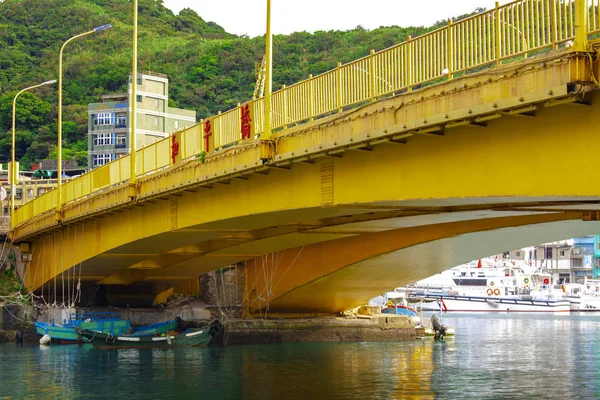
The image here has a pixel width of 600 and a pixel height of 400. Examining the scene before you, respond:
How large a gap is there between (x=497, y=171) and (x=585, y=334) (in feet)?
159

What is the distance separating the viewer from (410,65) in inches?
903

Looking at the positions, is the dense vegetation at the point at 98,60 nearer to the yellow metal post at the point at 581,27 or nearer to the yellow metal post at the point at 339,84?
the yellow metal post at the point at 339,84

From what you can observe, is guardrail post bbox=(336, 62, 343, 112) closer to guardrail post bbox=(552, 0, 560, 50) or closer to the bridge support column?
guardrail post bbox=(552, 0, 560, 50)

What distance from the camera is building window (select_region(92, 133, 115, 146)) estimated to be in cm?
12075

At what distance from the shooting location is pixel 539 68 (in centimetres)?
1759

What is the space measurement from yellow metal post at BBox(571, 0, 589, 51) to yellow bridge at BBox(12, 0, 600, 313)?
27 mm

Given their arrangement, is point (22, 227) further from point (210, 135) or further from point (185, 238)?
point (210, 135)

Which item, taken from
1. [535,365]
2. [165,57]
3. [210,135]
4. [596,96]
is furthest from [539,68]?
[165,57]

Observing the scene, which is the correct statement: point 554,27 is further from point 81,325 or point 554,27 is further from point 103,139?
point 103,139

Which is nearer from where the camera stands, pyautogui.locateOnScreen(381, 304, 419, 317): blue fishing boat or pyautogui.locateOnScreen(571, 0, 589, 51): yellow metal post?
pyautogui.locateOnScreen(571, 0, 589, 51): yellow metal post

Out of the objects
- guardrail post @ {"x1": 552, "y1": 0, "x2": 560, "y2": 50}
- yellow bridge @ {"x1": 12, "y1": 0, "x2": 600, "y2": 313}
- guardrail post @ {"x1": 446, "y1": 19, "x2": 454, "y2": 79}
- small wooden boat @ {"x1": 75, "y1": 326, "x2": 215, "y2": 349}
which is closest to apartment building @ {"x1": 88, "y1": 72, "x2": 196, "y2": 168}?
yellow bridge @ {"x1": 12, "y1": 0, "x2": 600, "y2": 313}

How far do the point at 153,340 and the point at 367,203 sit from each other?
90.0 ft

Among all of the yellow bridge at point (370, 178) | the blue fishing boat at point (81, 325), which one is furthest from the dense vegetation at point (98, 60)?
the yellow bridge at point (370, 178)

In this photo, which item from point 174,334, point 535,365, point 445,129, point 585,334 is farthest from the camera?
point 585,334
